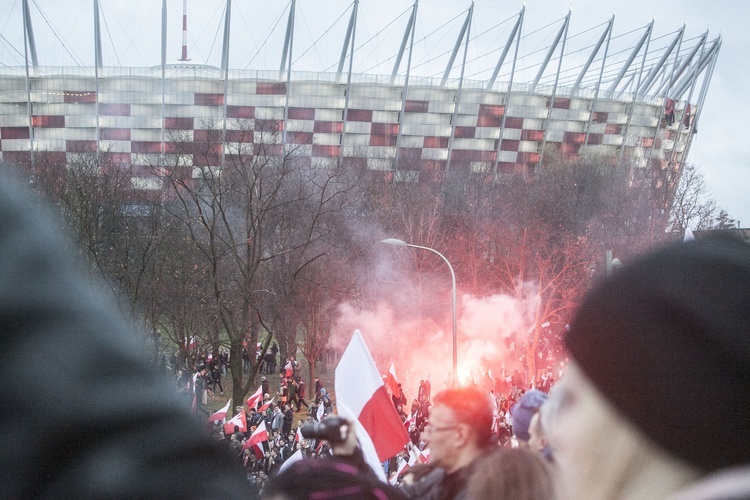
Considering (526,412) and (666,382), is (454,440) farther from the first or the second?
(666,382)

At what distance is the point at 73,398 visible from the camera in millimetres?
645

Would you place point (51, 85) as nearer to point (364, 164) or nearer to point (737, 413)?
point (364, 164)

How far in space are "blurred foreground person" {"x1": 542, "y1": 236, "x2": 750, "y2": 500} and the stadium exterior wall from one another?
184 ft

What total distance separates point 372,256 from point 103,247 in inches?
604

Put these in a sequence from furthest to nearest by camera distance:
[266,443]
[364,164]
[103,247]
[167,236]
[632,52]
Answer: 1. [632,52]
2. [364,164]
3. [167,236]
4. [103,247]
5. [266,443]

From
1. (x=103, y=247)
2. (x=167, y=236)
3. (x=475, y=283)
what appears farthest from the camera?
(x=475, y=283)

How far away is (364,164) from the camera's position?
5947cm

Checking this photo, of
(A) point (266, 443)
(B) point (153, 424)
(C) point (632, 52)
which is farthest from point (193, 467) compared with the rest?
(C) point (632, 52)

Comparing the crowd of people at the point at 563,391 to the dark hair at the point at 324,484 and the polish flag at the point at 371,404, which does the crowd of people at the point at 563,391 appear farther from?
the polish flag at the point at 371,404

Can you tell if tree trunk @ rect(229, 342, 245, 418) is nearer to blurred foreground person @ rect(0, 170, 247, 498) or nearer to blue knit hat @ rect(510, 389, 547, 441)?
blue knit hat @ rect(510, 389, 547, 441)

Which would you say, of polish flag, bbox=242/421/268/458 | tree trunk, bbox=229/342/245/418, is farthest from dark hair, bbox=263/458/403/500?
tree trunk, bbox=229/342/245/418

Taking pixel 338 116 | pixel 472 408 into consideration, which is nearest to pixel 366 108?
pixel 338 116

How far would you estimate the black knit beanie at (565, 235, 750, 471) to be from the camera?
72cm

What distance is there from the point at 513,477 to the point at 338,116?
64.7 m
